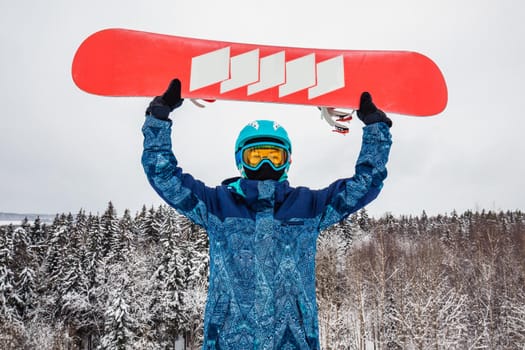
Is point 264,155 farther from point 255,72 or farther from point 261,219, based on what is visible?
point 255,72

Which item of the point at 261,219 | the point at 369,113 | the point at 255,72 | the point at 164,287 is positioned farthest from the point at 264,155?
the point at 164,287

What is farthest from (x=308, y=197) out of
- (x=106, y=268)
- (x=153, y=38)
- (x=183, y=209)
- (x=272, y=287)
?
(x=106, y=268)

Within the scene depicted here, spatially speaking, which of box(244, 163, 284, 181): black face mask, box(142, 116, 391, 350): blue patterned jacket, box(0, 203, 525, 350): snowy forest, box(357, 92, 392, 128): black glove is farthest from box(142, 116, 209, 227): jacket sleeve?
box(0, 203, 525, 350): snowy forest

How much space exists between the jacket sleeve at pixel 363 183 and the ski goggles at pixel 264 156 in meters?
0.27

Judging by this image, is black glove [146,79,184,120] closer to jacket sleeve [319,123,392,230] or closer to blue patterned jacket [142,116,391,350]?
blue patterned jacket [142,116,391,350]

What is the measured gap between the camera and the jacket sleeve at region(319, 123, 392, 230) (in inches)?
64.0

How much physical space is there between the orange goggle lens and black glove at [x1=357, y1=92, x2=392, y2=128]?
19.1 inches

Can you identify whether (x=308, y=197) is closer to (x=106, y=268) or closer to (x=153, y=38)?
(x=153, y=38)

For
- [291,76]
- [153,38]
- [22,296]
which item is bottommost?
[22,296]

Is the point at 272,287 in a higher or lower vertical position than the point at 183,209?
lower

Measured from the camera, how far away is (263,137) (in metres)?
1.70

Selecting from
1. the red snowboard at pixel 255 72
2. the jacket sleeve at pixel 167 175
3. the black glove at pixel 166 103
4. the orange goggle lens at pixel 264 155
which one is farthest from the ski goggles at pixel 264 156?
the red snowboard at pixel 255 72

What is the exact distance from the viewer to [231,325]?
4.77ft

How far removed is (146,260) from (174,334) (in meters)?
8.17
